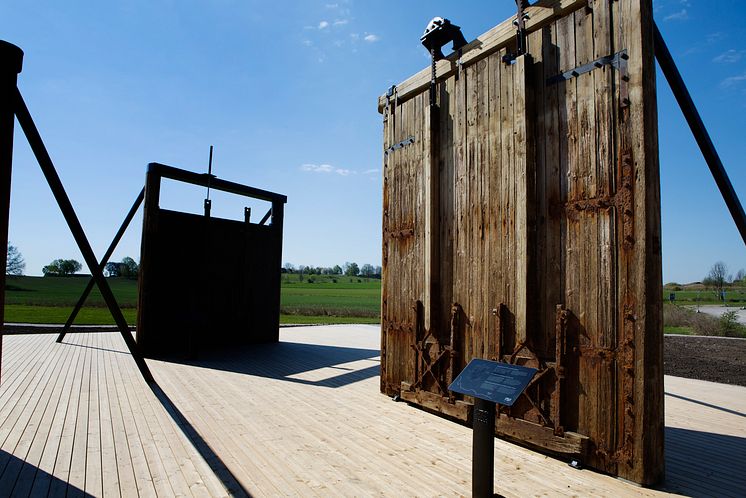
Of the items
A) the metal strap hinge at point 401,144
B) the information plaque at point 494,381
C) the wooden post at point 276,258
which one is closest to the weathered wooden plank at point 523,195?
the information plaque at point 494,381

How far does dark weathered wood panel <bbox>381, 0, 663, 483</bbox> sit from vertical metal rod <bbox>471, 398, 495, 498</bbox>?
144cm

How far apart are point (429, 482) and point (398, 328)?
3100 mm

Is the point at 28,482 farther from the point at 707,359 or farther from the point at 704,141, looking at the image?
the point at 707,359

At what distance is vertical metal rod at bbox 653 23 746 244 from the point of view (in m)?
4.11

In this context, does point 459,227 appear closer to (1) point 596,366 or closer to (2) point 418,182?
(2) point 418,182

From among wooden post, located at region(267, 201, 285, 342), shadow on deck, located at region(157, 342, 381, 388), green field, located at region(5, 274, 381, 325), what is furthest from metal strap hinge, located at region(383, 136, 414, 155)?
green field, located at region(5, 274, 381, 325)

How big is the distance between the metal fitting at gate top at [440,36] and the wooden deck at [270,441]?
5.00 m

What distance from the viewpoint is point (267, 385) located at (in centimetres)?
709

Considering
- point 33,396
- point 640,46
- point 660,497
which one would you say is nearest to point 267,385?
point 33,396

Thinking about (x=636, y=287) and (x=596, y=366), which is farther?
(x=596, y=366)

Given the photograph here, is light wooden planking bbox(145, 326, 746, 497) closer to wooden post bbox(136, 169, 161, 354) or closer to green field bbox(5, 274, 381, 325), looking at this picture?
wooden post bbox(136, 169, 161, 354)

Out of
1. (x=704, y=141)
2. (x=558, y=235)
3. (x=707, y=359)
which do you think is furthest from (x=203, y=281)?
(x=707, y=359)

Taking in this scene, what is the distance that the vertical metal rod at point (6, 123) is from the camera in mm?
4004

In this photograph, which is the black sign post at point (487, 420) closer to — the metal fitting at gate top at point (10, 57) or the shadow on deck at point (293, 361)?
the shadow on deck at point (293, 361)
